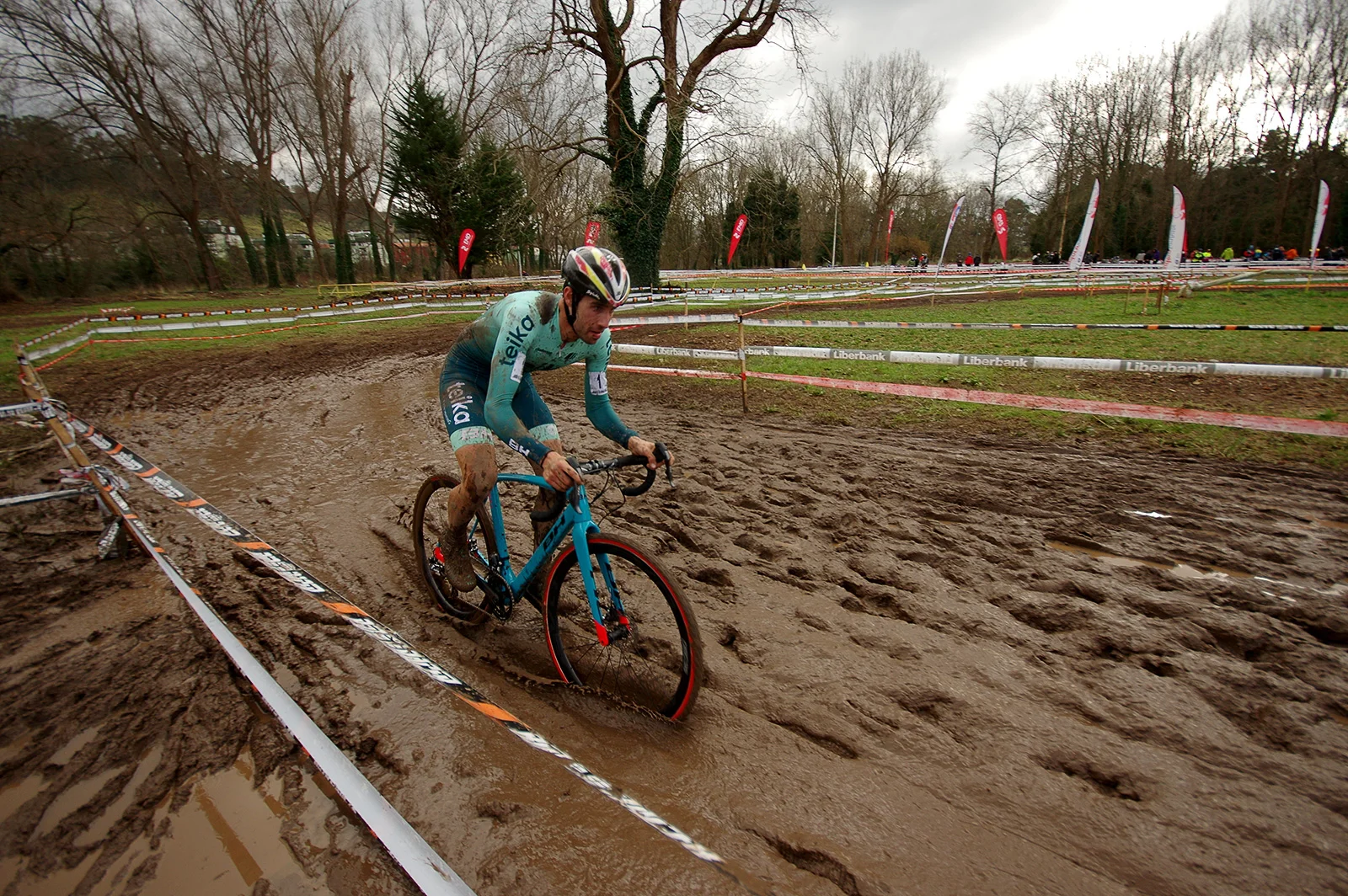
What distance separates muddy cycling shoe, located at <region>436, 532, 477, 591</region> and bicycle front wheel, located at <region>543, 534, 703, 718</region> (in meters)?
0.64

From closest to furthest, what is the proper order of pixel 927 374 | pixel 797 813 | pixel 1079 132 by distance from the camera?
pixel 797 813
pixel 927 374
pixel 1079 132

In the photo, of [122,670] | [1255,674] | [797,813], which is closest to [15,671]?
[122,670]

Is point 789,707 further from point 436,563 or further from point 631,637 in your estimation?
point 436,563

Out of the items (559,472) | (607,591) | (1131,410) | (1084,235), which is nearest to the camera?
(559,472)

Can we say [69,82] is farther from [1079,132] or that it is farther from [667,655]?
[1079,132]

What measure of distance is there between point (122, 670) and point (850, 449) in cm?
597

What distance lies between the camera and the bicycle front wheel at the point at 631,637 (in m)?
2.71

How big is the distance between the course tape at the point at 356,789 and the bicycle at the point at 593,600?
3.42 feet

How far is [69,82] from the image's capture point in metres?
27.3

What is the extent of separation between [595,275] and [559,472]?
0.96 meters

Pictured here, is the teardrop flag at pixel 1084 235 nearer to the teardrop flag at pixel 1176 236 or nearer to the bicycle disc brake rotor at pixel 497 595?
the teardrop flag at pixel 1176 236

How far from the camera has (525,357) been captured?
3092 mm

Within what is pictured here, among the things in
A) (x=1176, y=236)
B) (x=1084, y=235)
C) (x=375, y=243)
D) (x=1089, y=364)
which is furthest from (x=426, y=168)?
(x=1089, y=364)

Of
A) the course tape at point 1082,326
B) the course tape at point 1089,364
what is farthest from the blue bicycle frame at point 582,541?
the course tape at point 1082,326
